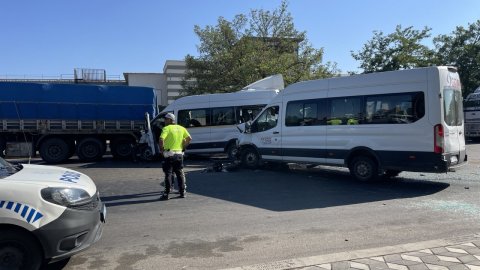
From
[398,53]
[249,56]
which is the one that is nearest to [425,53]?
[398,53]

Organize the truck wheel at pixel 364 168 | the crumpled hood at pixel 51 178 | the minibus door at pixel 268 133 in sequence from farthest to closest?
the minibus door at pixel 268 133 → the truck wheel at pixel 364 168 → the crumpled hood at pixel 51 178

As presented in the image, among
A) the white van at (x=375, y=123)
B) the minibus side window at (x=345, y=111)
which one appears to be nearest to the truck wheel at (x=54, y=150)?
the white van at (x=375, y=123)

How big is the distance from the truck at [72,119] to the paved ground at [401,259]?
12.5 meters

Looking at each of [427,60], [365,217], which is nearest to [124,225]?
[365,217]

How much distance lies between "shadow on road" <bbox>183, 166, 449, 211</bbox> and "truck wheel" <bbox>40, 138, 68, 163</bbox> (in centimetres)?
712

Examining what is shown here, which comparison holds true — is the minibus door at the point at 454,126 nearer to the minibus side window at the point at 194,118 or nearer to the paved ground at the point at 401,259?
the paved ground at the point at 401,259

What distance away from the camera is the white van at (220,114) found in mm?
15711

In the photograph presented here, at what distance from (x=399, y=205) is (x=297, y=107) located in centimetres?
463

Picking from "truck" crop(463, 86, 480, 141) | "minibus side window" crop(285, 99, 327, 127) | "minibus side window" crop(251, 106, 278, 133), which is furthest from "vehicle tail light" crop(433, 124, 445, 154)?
"truck" crop(463, 86, 480, 141)

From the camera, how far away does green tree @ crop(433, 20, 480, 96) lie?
35.9 meters

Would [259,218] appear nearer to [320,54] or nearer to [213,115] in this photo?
[213,115]

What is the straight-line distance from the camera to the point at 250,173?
482 inches

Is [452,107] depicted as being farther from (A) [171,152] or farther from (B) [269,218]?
(A) [171,152]

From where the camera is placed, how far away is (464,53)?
36.7m
